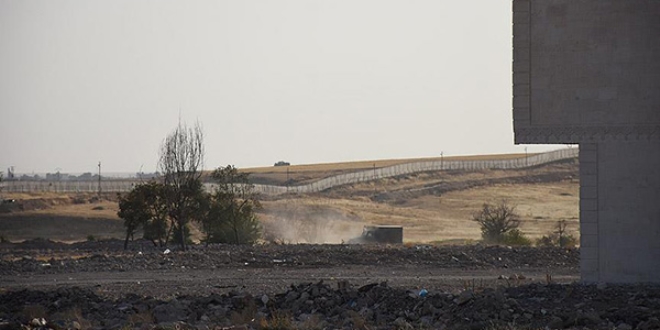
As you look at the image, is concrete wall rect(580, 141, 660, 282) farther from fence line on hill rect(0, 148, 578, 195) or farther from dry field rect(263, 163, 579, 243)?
fence line on hill rect(0, 148, 578, 195)

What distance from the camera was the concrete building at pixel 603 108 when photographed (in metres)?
24.1

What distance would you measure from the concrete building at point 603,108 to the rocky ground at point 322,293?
3.60ft

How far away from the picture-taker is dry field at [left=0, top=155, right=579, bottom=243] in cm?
6762

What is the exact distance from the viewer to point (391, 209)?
9431 centimetres

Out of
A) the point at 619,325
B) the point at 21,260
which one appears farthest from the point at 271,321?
the point at 21,260

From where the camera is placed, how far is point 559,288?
78.3 feet

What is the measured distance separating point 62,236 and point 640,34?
152 ft

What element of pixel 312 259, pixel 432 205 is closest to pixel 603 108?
pixel 312 259

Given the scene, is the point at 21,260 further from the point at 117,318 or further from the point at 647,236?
the point at 647,236

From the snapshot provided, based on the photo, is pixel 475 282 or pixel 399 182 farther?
pixel 399 182

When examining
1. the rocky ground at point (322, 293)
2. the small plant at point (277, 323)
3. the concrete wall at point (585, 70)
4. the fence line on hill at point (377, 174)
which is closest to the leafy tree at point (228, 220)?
the rocky ground at point (322, 293)

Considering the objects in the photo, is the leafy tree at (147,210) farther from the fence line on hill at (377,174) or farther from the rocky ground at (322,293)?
the fence line on hill at (377,174)

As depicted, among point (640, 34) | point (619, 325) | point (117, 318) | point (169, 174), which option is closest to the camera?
point (619, 325)

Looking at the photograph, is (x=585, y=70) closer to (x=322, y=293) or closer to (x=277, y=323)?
(x=322, y=293)
